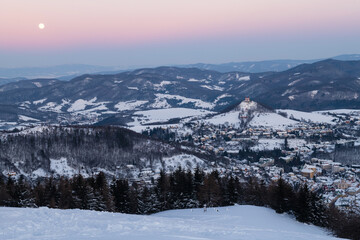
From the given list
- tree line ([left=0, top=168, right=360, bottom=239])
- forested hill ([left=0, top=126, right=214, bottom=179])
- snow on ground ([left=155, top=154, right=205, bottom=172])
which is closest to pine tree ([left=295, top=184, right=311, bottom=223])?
tree line ([left=0, top=168, right=360, bottom=239])

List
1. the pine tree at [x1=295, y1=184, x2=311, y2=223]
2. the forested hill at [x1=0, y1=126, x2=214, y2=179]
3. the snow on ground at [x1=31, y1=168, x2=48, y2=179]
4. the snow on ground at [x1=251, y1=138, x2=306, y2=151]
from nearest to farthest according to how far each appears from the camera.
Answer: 1. the pine tree at [x1=295, y1=184, x2=311, y2=223]
2. the snow on ground at [x1=31, y1=168, x2=48, y2=179]
3. the forested hill at [x1=0, y1=126, x2=214, y2=179]
4. the snow on ground at [x1=251, y1=138, x2=306, y2=151]

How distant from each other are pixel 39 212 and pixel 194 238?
14024 mm

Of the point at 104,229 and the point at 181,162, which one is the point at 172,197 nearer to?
the point at 104,229

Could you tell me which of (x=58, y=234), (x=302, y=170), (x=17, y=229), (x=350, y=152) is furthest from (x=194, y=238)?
(x=350, y=152)

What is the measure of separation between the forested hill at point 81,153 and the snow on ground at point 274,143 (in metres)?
45.1

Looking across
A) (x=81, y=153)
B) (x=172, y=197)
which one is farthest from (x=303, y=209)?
(x=81, y=153)

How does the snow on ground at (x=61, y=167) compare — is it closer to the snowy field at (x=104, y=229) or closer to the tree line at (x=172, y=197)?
the tree line at (x=172, y=197)

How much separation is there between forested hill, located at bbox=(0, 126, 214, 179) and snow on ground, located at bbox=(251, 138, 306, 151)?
1775 inches

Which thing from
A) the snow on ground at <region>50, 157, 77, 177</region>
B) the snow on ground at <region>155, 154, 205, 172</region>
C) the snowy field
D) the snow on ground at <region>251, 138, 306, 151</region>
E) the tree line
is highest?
the snowy field

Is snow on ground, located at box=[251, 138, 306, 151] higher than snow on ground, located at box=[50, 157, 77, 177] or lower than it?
lower

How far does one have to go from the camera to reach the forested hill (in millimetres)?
101125

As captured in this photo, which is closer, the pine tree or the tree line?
the pine tree

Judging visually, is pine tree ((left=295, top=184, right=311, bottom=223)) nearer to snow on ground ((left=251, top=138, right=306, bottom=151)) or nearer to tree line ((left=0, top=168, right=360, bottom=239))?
tree line ((left=0, top=168, right=360, bottom=239))

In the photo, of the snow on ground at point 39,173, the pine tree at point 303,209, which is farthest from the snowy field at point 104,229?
the snow on ground at point 39,173
